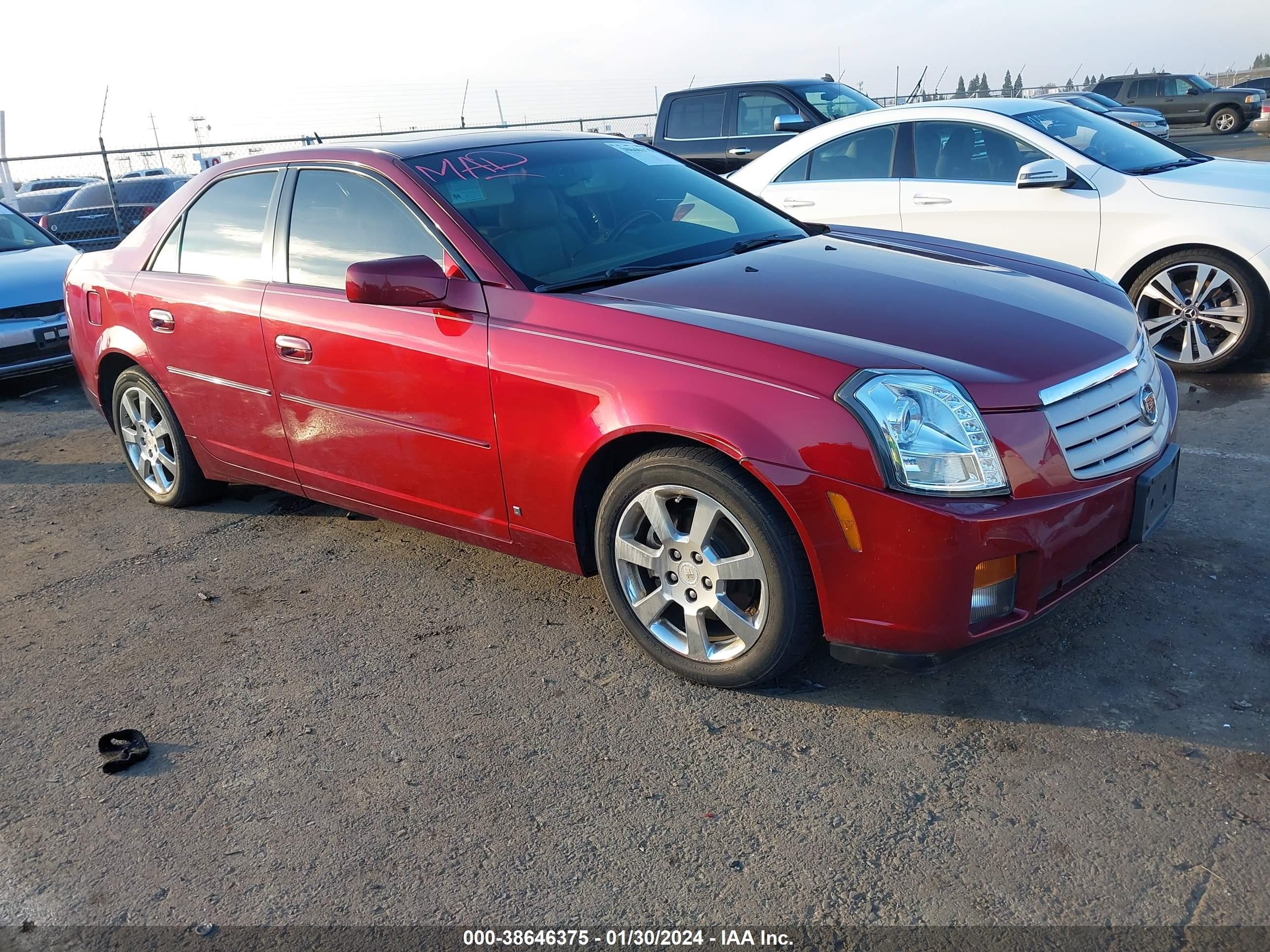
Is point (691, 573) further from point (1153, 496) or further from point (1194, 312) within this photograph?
point (1194, 312)

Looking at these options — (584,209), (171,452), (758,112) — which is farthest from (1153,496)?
(758,112)

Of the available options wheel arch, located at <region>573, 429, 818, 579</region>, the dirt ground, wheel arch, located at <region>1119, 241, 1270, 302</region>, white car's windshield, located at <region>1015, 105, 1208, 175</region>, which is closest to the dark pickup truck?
white car's windshield, located at <region>1015, 105, 1208, 175</region>

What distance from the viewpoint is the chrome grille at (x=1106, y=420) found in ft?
9.27

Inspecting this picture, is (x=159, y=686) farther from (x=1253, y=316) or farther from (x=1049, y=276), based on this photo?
(x=1253, y=316)

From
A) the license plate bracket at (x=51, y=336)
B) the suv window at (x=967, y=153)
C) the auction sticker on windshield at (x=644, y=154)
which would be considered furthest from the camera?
the license plate bracket at (x=51, y=336)

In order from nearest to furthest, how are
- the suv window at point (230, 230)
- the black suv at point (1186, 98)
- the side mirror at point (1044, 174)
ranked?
the suv window at point (230, 230), the side mirror at point (1044, 174), the black suv at point (1186, 98)

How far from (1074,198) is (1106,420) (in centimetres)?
381

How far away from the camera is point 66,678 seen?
11.8 feet

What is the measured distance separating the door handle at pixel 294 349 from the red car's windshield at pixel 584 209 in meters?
0.78

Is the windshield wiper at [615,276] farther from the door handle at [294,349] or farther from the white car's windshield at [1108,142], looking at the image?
the white car's windshield at [1108,142]

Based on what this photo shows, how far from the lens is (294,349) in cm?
397

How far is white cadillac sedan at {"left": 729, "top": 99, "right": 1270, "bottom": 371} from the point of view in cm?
584

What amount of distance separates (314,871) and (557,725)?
31.4 inches

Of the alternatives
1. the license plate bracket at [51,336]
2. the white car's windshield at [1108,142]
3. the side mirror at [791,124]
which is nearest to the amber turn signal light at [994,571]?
the white car's windshield at [1108,142]
